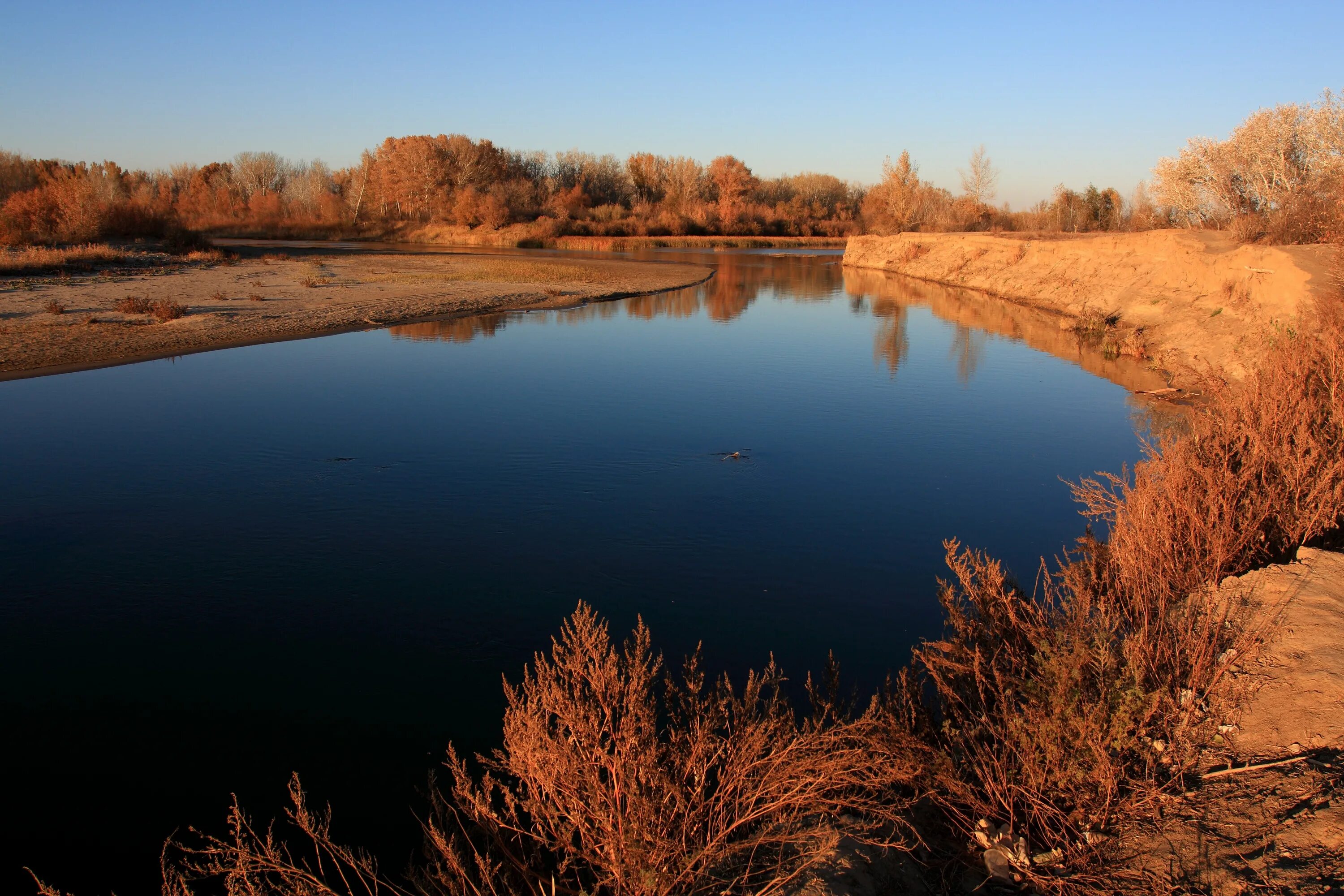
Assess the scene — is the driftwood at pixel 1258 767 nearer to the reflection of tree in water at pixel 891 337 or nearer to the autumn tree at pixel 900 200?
the reflection of tree in water at pixel 891 337

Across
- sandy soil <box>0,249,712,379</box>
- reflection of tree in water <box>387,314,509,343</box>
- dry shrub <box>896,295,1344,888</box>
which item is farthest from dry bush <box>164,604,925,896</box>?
reflection of tree in water <box>387,314,509,343</box>

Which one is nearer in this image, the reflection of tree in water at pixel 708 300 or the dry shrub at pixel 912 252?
the reflection of tree in water at pixel 708 300

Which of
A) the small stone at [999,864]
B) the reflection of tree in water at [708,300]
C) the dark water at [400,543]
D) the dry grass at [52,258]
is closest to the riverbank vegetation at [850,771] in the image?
the small stone at [999,864]

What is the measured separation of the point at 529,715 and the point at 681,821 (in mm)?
575

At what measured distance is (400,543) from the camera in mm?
6305

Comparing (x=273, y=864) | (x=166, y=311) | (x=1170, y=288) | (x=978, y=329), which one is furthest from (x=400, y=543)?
(x=1170, y=288)

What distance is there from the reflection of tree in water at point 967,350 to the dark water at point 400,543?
35cm

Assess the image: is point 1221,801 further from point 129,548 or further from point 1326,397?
point 129,548

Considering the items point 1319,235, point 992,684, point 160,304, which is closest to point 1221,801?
point 992,684

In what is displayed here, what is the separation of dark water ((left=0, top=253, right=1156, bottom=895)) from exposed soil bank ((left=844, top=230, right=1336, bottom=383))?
223 cm

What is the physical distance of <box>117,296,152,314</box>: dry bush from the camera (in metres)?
16.7

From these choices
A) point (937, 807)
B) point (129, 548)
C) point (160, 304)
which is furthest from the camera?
point (160, 304)

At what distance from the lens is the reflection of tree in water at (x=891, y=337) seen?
1469 centimetres

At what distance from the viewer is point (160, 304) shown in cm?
1655
